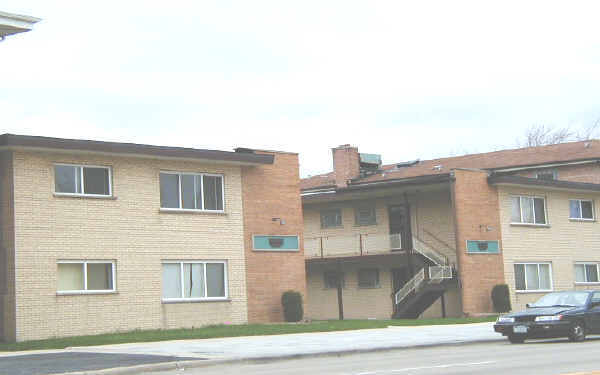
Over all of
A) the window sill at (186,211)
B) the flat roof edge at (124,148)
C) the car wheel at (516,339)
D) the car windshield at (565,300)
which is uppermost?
the flat roof edge at (124,148)

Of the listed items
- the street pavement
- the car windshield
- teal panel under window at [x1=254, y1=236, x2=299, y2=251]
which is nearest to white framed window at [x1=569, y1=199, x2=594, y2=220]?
teal panel under window at [x1=254, y1=236, x2=299, y2=251]

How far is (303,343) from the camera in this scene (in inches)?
870

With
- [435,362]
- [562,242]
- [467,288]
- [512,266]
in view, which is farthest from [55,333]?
[562,242]

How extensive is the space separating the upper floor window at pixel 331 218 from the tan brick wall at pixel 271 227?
9.14 meters

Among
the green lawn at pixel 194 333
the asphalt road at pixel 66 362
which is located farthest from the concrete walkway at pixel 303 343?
the green lawn at pixel 194 333

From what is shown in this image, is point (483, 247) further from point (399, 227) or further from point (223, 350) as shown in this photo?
point (223, 350)

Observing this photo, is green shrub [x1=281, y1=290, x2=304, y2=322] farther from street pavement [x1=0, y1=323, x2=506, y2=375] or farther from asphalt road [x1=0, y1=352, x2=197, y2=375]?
asphalt road [x1=0, y1=352, x2=197, y2=375]

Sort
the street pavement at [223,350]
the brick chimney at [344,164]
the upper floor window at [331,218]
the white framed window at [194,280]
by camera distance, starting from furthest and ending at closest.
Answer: the brick chimney at [344,164] → the upper floor window at [331,218] → the white framed window at [194,280] → the street pavement at [223,350]

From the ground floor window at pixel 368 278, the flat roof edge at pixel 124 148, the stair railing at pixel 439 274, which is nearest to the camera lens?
the flat roof edge at pixel 124 148

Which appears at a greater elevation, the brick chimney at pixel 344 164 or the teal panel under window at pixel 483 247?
the brick chimney at pixel 344 164

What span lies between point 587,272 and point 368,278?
9.26m

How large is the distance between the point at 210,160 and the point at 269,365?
1372 centimetres

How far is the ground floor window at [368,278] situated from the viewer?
134 ft

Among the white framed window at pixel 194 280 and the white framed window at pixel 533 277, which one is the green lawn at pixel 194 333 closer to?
the white framed window at pixel 194 280
